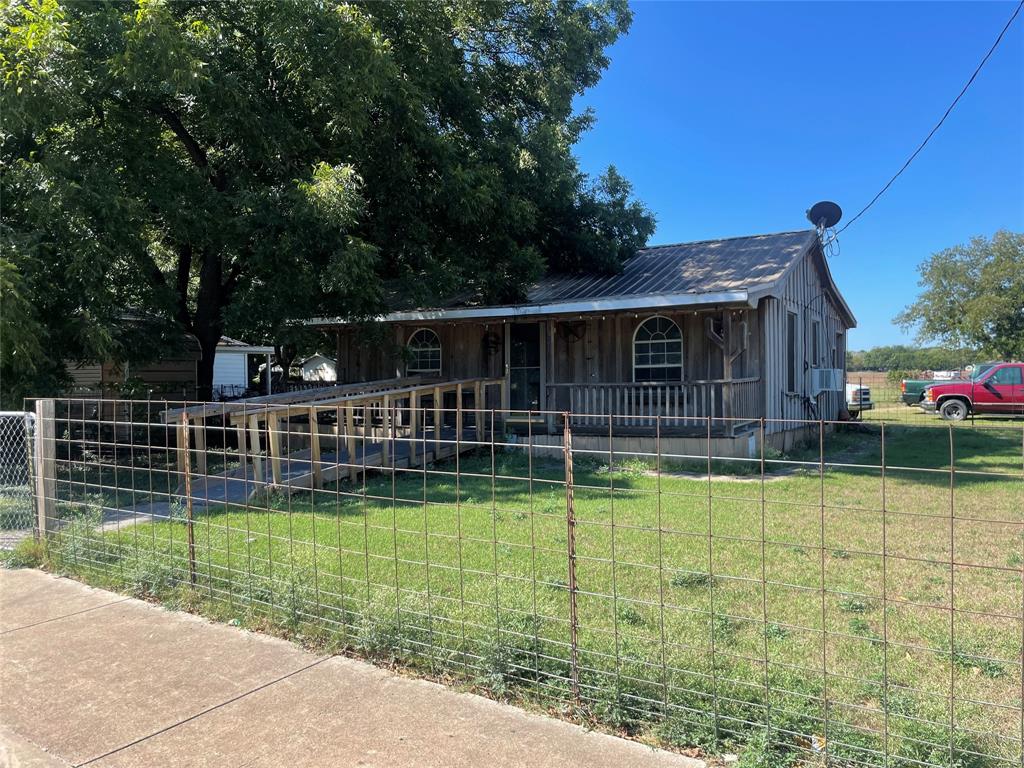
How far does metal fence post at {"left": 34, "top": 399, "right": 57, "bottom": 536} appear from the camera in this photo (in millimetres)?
6105

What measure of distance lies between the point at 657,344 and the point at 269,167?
7972mm

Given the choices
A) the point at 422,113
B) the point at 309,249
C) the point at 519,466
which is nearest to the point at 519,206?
the point at 422,113

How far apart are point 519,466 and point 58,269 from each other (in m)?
7.72

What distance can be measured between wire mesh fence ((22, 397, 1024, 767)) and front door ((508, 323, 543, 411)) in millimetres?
4895

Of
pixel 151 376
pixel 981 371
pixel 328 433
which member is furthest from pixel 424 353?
pixel 981 371

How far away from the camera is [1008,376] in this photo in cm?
2173

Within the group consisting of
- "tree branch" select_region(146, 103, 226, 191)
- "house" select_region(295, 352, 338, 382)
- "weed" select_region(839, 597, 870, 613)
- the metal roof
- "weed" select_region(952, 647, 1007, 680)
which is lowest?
"weed" select_region(839, 597, 870, 613)

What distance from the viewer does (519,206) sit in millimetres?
13523

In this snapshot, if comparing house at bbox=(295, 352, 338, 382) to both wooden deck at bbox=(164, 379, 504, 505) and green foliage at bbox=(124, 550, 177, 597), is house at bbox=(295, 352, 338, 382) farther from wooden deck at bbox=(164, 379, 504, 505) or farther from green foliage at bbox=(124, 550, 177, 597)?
green foliage at bbox=(124, 550, 177, 597)

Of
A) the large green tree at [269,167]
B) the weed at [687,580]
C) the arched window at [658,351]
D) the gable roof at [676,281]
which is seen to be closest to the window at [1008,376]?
the gable roof at [676,281]

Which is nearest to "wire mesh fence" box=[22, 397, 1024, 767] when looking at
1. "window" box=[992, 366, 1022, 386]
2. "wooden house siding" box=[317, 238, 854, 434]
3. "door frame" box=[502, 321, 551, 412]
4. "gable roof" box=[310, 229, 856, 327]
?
"wooden house siding" box=[317, 238, 854, 434]

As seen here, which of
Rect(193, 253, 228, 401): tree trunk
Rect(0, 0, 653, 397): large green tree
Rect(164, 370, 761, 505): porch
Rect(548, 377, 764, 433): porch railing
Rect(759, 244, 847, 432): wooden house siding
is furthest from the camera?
Rect(193, 253, 228, 401): tree trunk

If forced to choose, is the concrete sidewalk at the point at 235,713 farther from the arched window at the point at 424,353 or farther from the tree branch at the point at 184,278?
the arched window at the point at 424,353

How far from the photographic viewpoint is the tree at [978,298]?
40.5 metres
